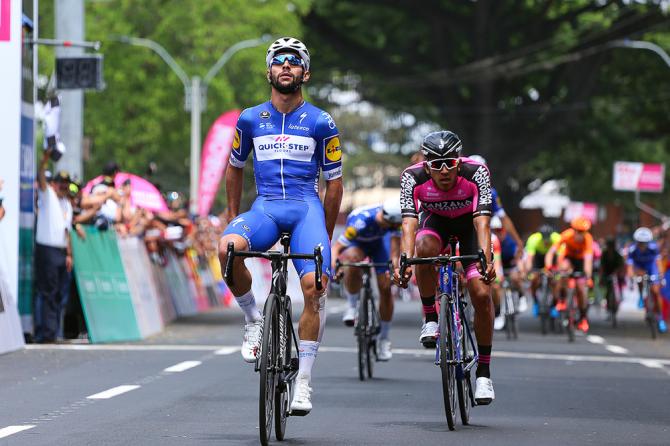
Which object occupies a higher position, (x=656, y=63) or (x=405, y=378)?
(x=656, y=63)

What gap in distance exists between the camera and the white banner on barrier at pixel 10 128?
1712cm

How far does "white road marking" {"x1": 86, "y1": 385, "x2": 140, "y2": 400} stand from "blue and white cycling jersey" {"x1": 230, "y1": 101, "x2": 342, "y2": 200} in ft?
9.30

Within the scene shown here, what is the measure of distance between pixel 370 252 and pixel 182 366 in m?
2.04

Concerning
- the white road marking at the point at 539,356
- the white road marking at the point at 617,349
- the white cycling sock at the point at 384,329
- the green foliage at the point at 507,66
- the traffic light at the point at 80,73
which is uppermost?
the green foliage at the point at 507,66

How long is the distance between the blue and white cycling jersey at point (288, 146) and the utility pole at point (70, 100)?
48.0 ft

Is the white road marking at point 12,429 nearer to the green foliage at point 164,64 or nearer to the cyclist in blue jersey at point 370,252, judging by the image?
the cyclist in blue jersey at point 370,252

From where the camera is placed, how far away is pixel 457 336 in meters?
10.1

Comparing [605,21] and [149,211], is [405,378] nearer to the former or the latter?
[149,211]

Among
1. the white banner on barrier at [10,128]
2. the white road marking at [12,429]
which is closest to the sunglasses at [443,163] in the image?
the white road marking at [12,429]

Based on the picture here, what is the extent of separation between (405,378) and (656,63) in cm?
3391

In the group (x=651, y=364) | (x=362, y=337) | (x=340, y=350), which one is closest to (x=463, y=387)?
(x=362, y=337)

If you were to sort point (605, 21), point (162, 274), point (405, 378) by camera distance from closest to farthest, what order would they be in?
point (405, 378)
point (162, 274)
point (605, 21)

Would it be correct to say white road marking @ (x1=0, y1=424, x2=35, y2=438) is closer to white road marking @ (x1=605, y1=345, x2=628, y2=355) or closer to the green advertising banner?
the green advertising banner

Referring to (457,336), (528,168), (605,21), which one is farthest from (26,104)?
(528,168)
